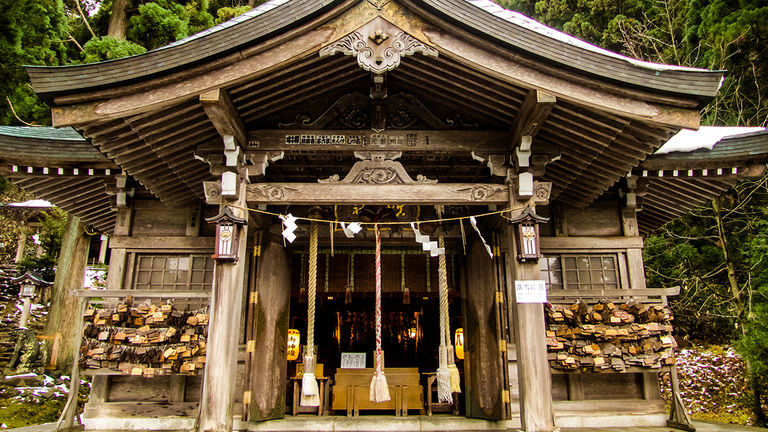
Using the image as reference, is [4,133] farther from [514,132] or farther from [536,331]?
[536,331]

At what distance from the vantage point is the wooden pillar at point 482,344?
7695mm

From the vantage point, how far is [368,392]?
974 centimetres

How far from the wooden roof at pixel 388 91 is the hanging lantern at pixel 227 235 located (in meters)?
1.10

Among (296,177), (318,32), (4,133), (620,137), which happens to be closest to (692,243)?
(620,137)

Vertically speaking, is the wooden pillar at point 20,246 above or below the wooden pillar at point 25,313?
above

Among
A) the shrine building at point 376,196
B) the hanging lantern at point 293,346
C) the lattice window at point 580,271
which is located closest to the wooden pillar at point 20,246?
the shrine building at point 376,196

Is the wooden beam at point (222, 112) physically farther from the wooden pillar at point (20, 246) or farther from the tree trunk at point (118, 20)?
the wooden pillar at point (20, 246)

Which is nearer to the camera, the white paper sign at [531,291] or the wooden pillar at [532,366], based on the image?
the wooden pillar at [532,366]

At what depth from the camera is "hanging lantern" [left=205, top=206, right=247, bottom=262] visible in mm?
6156

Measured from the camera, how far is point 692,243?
56.6ft

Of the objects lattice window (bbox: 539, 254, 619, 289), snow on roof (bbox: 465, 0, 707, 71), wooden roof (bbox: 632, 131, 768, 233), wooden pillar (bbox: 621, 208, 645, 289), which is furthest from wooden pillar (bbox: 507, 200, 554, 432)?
wooden roof (bbox: 632, 131, 768, 233)

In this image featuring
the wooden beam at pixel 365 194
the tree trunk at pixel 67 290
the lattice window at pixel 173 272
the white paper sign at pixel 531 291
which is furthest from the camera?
the tree trunk at pixel 67 290

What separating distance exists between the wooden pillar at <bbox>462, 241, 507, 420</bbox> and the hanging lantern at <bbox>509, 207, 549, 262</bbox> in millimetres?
1758

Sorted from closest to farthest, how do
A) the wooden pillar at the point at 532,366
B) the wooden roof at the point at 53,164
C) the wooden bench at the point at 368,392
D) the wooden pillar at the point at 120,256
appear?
the wooden pillar at the point at 532,366
the wooden roof at the point at 53,164
the wooden pillar at the point at 120,256
the wooden bench at the point at 368,392
